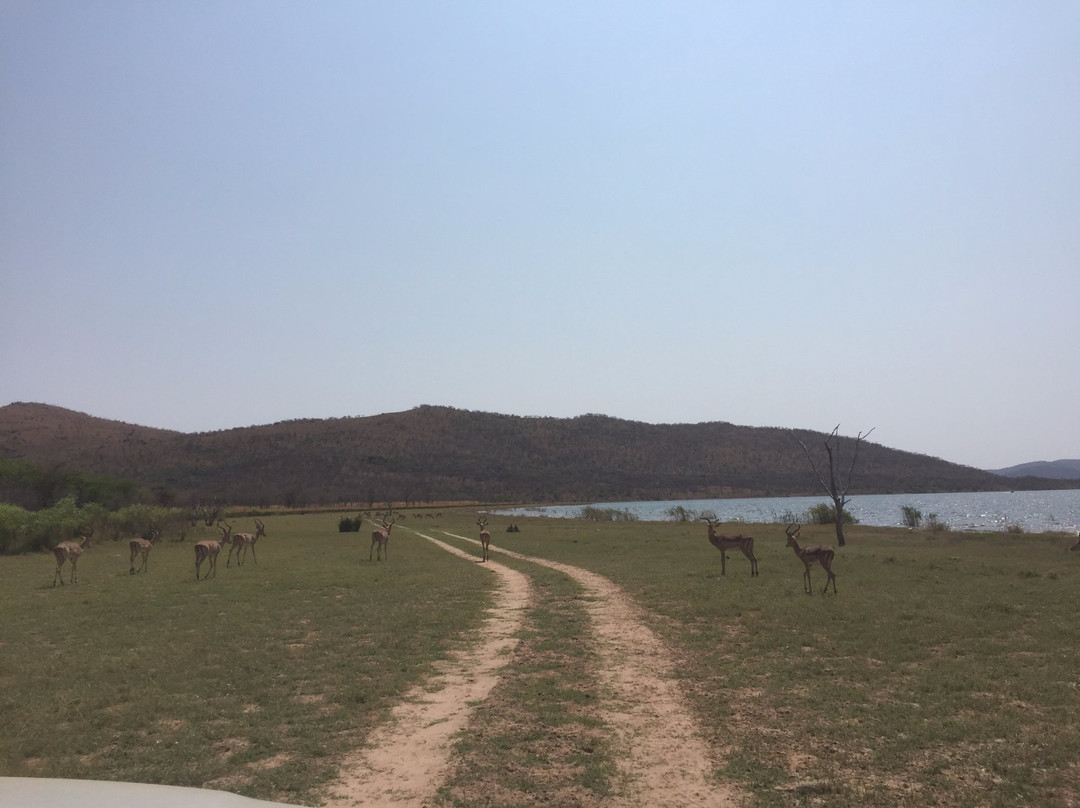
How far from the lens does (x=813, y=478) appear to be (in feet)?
429

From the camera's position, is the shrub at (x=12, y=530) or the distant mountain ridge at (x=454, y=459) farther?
the distant mountain ridge at (x=454, y=459)

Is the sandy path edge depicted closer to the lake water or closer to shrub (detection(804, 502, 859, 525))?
shrub (detection(804, 502, 859, 525))

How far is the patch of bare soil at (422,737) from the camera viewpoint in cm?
680

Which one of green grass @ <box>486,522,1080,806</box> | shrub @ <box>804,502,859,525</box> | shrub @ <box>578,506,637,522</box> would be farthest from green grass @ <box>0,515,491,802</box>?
shrub @ <box>578,506,637,522</box>

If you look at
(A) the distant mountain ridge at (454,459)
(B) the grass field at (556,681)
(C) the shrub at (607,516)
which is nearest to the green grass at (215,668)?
(B) the grass field at (556,681)

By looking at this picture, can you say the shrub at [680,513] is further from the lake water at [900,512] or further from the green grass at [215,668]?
the green grass at [215,668]

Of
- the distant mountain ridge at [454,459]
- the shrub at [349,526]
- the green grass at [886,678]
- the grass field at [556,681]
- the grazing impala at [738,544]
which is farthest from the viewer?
the distant mountain ridge at [454,459]

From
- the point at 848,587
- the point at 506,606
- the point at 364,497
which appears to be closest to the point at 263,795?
the point at 506,606

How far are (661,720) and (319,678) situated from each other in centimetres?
516

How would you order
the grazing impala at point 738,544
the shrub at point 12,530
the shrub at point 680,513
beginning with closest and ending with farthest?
the grazing impala at point 738,544 → the shrub at point 12,530 → the shrub at point 680,513

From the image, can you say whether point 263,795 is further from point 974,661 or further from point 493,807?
point 974,661

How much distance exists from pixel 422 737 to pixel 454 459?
4668 inches

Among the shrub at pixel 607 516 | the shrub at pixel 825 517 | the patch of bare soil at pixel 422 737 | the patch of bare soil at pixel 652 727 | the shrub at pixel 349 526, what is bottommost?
the shrub at pixel 349 526

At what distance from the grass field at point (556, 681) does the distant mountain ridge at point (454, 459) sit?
7777 centimetres
